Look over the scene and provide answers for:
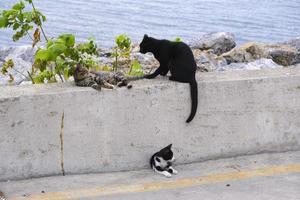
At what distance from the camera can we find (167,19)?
1024 inches

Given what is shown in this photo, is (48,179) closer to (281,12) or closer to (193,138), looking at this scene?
(193,138)

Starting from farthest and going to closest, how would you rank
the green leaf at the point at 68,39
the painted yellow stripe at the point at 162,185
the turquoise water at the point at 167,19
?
the turquoise water at the point at 167,19 → the green leaf at the point at 68,39 → the painted yellow stripe at the point at 162,185

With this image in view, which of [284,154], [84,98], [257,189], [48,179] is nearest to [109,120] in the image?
[84,98]

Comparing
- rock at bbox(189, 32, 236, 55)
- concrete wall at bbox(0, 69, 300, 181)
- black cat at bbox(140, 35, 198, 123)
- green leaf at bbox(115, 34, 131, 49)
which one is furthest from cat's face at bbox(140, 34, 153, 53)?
rock at bbox(189, 32, 236, 55)

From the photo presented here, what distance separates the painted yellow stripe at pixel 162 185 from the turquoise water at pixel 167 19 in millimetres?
13548

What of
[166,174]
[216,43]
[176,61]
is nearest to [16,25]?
[176,61]

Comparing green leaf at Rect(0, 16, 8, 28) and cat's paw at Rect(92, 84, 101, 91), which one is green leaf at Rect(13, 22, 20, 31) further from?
cat's paw at Rect(92, 84, 101, 91)

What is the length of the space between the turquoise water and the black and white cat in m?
13.5

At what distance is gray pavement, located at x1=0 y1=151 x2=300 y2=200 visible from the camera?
4.55m

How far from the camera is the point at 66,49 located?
16.6 feet

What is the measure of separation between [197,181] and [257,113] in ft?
2.89

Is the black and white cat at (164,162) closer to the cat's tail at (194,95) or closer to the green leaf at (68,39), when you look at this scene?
the cat's tail at (194,95)

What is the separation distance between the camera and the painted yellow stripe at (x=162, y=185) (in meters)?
4.51

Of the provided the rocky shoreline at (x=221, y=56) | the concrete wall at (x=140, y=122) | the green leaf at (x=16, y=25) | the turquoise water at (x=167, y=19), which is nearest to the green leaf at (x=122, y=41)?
the concrete wall at (x=140, y=122)
